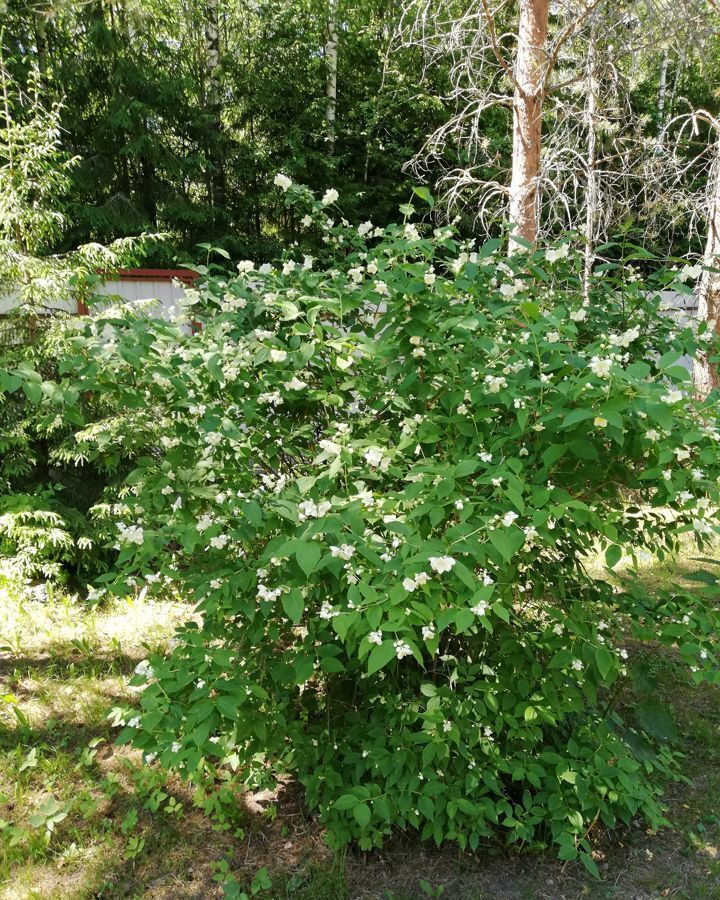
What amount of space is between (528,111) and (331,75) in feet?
30.1

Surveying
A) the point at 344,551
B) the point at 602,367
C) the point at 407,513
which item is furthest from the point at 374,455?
the point at 602,367

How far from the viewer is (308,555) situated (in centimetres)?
133

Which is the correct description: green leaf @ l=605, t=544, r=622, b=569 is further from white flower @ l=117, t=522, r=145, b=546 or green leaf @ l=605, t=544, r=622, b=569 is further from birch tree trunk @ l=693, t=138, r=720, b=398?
birch tree trunk @ l=693, t=138, r=720, b=398

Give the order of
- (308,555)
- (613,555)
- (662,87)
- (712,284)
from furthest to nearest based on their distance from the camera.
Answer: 1. (662,87)
2. (712,284)
3. (613,555)
4. (308,555)

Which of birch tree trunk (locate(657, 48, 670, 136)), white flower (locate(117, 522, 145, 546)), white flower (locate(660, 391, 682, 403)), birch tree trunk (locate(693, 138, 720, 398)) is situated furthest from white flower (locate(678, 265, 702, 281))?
birch tree trunk (locate(657, 48, 670, 136))

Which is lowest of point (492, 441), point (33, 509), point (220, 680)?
point (33, 509)

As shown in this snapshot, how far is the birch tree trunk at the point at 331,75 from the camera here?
11.8m

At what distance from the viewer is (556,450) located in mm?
1568

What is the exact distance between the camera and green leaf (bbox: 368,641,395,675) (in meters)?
1.34

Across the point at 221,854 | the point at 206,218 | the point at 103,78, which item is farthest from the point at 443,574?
the point at 103,78

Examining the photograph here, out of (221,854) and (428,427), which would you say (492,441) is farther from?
(221,854)

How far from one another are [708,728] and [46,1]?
938cm

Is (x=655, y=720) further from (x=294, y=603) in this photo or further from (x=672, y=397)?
(x=294, y=603)

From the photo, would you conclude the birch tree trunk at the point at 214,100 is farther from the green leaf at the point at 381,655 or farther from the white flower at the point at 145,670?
the green leaf at the point at 381,655
